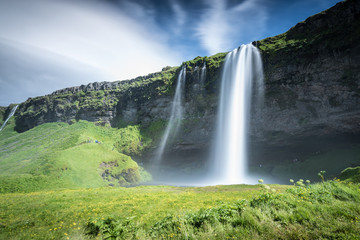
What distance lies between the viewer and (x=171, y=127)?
61219 millimetres

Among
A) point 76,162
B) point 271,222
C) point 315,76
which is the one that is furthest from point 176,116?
point 271,222

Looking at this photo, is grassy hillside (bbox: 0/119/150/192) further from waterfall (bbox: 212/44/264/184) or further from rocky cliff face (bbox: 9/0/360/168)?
waterfall (bbox: 212/44/264/184)

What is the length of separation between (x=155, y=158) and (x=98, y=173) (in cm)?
2318

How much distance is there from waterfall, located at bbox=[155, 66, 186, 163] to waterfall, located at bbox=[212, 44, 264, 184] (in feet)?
51.3

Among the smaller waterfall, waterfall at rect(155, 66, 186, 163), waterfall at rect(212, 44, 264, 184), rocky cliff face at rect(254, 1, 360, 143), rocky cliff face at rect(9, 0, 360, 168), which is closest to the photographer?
rocky cliff face at rect(254, 1, 360, 143)

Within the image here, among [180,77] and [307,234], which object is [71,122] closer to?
[180,77]

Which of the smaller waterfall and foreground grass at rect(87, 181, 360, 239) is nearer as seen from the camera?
foreground grass at rect(87, 181, 360, 239)

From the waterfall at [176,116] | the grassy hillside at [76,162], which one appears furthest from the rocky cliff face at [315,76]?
the grassy hillside at [76,162]

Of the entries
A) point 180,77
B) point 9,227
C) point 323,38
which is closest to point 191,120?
point 180,77

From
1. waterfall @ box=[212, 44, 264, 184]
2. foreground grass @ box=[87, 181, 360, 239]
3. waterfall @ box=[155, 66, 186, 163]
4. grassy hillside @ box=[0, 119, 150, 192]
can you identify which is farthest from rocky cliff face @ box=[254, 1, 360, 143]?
grassy hillside @ box=[0, 119, 150, 192]

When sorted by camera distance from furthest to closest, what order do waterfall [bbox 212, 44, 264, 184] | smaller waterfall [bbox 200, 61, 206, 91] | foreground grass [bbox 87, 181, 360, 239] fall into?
smaller waterfall [bbox 200, 61, 206, 91] → waterfall [bbox 212, 44, 264, 184] → foreground grass [bbox 87, 181, 360, 239]

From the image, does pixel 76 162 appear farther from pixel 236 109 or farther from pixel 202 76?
pixel 236 109

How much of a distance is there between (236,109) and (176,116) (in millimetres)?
23334

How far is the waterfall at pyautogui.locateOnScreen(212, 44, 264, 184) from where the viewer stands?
4509cm
